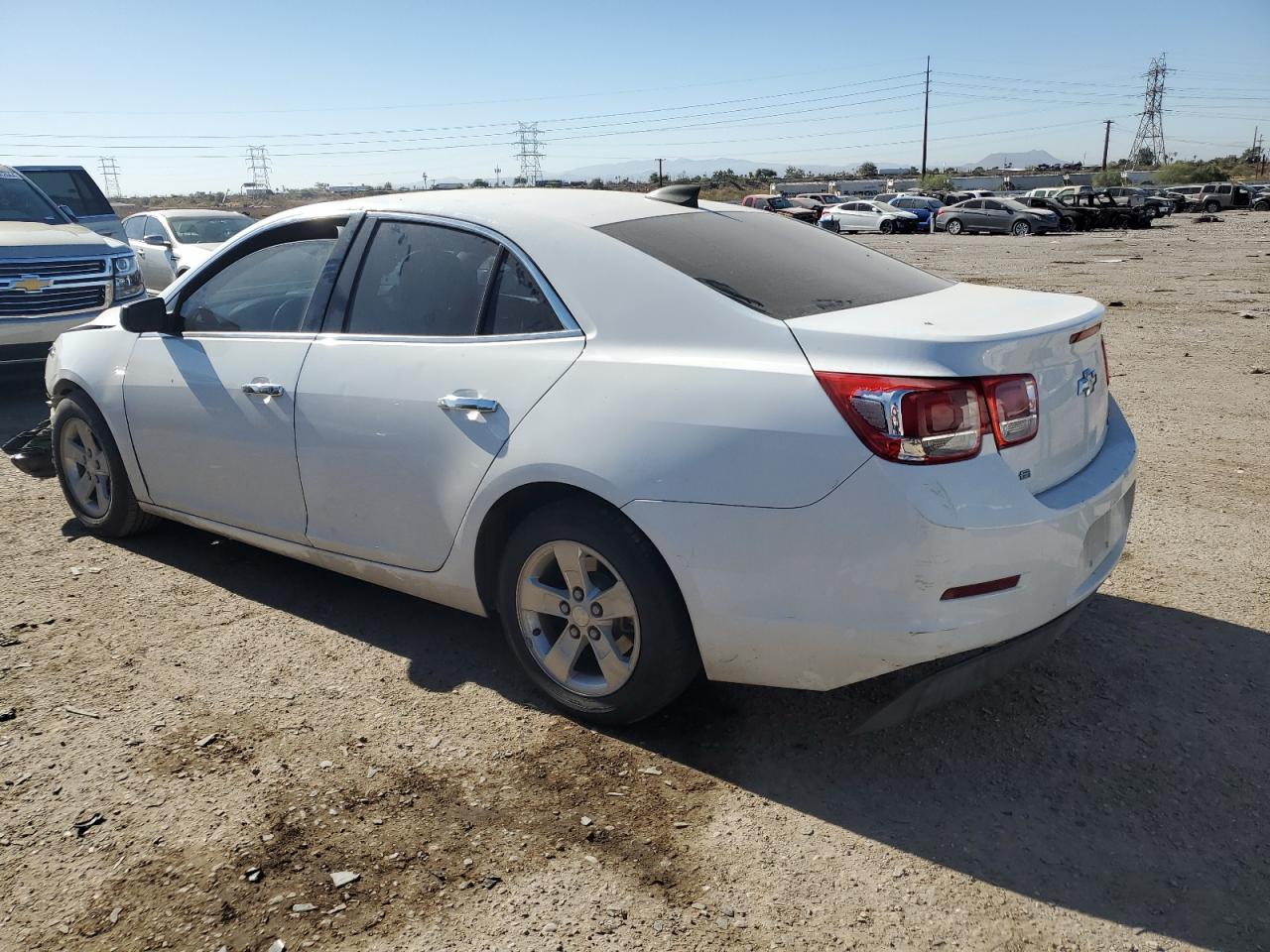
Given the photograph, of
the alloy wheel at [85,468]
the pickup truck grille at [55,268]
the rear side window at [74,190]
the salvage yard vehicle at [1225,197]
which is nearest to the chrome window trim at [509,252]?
the alloy wheel at [85,468]

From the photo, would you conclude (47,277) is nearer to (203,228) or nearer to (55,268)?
(55,268)

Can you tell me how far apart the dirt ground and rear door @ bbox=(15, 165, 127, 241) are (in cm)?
1091

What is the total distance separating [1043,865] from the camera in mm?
2643

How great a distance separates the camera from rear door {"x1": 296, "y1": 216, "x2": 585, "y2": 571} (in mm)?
3309

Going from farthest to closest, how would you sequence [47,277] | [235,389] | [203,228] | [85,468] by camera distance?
[203,228] → [47,277] → [85,468] → [235,389]

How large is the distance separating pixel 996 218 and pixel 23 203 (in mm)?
35861

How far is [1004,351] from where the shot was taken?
276 centimetres

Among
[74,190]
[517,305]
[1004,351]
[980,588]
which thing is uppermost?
[74,190]

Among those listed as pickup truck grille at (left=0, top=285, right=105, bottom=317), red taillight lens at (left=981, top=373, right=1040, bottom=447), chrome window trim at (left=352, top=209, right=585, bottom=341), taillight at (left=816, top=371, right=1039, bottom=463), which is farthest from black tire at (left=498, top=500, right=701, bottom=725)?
pickup truck grille at (left=0, top=285, right=105, bottom=317)

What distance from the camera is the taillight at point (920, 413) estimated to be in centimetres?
263

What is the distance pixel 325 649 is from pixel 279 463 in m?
0.74

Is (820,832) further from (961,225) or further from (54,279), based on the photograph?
(961,225)

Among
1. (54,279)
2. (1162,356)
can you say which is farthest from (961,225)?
(54,279)

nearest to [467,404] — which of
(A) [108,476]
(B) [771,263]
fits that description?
(B) [771,263]
